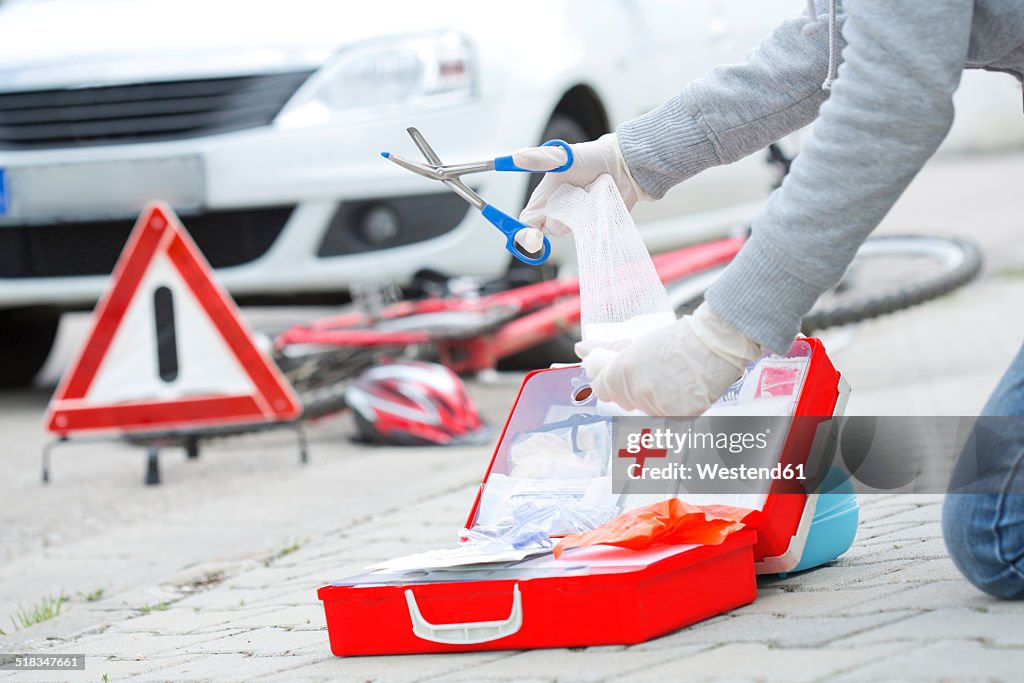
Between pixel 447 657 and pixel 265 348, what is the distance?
2884 mm

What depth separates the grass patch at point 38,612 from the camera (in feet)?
9.11

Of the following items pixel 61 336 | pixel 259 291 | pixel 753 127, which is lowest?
pixel 61 336

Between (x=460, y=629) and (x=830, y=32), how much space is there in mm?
955

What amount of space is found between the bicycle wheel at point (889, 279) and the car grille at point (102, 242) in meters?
1.41

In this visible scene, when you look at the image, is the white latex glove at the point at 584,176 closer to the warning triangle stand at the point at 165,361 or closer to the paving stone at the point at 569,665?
the paving stone at the point at 569,665

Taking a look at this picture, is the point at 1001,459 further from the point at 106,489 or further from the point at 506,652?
the point at 106,489

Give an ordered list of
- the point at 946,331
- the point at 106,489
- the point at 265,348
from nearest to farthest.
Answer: the point at 106,489, the point at 265,348, the point at 946,331

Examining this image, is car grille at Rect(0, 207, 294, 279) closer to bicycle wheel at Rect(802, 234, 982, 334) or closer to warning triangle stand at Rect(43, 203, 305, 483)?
warning triangle stand at Rect(43, 203, 305, 483)

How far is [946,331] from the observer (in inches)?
231

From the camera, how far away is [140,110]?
16.5 ft

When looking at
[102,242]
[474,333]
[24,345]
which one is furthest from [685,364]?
[24,345]

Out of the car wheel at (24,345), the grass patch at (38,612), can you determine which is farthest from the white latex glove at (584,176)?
the car wheel at (24,345)

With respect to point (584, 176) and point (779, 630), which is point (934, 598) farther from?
point (584, 176)

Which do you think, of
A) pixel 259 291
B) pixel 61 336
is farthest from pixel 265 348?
pixel 61 336
